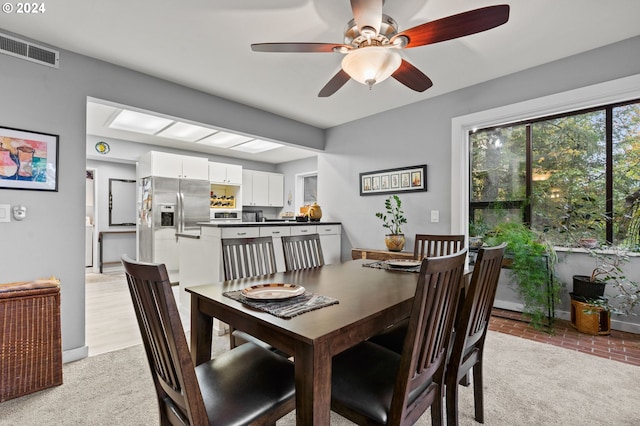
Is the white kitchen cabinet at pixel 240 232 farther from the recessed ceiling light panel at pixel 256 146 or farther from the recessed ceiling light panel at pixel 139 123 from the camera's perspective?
the recessed ceiling light panel at pixel 256 146

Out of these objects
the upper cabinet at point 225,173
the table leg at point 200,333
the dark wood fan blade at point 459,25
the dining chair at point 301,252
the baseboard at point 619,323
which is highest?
the dark wood fan blade at point 459,25

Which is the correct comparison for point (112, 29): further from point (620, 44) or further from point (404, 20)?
point (620, 44)

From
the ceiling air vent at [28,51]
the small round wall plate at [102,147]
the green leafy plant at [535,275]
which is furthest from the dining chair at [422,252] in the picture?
the small round wall plate at [102,147]

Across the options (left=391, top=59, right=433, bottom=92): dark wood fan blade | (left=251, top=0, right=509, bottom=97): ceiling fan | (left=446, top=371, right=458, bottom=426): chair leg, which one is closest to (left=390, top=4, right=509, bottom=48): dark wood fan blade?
(left=251, top=0, right=509, bottom=97): ceiling fan

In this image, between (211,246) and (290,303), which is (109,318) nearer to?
(211,246)

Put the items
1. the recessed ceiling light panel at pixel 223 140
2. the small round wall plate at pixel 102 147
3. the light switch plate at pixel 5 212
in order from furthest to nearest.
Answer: the small round wall plate at pixel 102 147 < the recessed ceiling light panel at pixel 223 140 < the light switch plate at pixel 5 212

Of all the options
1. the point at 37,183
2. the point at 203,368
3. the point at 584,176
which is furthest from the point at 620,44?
the point at 37,183

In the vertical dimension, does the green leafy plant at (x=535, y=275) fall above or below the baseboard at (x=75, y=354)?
above

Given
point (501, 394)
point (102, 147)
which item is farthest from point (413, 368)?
point (102, 147)

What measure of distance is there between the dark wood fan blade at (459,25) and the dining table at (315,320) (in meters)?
1.40

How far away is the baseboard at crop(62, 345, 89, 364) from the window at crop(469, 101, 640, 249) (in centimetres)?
415

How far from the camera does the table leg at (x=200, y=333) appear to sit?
4.89 feet

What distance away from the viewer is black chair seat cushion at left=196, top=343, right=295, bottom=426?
1079 mm

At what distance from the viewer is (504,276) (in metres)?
3.68
